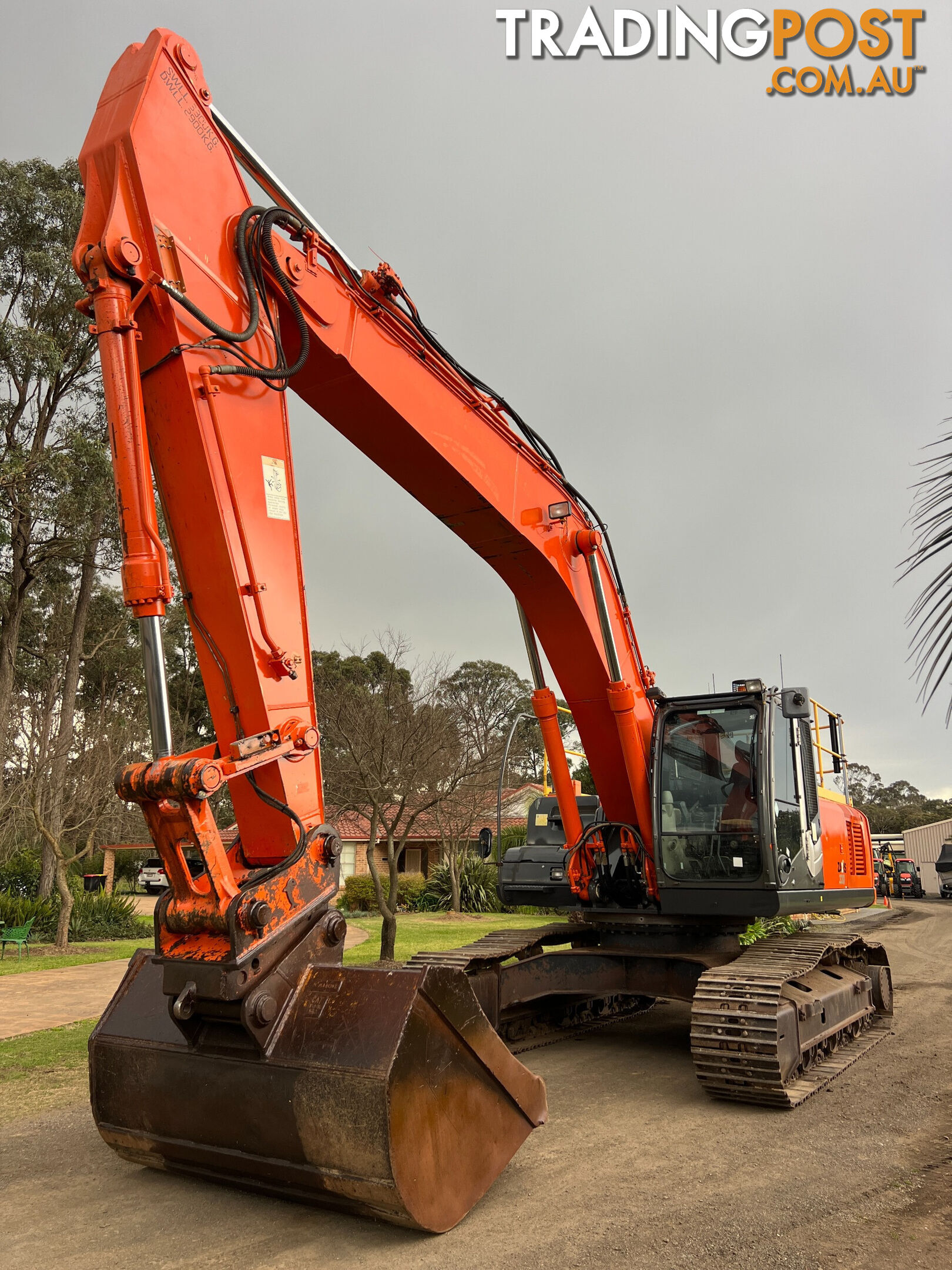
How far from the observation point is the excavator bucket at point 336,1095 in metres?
3.81

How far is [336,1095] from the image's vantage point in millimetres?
3824

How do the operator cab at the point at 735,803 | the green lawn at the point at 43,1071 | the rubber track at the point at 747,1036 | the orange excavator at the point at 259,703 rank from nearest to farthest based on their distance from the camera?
the orange excavator at the point at 259,703
the rubber track at the point at 747,1036
the green lawn at the point at 43,1071
the operator cab at the point at 735,803

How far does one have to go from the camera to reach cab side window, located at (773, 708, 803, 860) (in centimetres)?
711

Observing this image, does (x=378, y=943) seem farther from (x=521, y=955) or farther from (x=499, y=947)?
(x=499, y=947)

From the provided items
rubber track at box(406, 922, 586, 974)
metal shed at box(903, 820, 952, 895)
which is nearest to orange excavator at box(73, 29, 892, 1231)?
rubber track at box(406, 922, 586, 974)

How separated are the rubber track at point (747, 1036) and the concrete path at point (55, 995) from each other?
15.4ft

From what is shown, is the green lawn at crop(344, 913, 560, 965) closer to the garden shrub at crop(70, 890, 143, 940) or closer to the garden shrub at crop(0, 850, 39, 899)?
the garden shrub at crop(70, 890, 143, 940)

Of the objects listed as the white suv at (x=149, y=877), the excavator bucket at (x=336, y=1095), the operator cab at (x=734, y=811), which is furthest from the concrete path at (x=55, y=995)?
the white suv at (x=149, y=877)

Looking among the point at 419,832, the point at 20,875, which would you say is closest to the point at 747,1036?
the point at 419,832

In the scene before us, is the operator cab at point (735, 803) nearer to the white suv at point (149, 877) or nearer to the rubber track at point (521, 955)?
the rubber track at point (521, 955)

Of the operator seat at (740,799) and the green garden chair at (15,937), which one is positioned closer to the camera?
the operator seat at (740,799)

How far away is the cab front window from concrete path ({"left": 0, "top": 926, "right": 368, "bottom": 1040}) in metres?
4.33

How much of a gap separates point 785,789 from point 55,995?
971 centimetres

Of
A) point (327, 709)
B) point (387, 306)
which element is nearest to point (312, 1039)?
point (387, 306)
